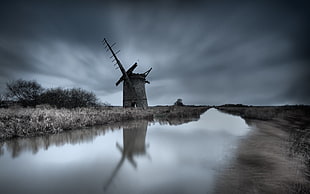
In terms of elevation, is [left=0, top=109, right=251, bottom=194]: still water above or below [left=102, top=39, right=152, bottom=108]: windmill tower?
below

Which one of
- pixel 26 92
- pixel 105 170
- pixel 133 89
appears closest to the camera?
pixel 105 170

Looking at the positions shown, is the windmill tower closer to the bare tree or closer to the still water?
the bare tree

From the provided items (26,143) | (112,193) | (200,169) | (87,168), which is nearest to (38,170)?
(87,168)

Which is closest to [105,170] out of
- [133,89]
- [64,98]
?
[64,98]

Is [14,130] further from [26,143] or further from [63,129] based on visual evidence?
[63,129]

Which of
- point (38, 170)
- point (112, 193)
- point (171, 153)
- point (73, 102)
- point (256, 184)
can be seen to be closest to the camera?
point (112, 193)

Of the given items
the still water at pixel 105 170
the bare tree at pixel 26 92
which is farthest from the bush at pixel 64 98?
the still water at pixel 105 170

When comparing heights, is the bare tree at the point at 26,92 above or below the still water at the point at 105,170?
above

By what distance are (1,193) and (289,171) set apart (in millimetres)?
4336

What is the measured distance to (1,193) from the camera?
1877 millimetres

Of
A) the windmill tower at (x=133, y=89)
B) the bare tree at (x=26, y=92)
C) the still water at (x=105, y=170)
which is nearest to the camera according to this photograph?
the still water at (x=105, y=170)

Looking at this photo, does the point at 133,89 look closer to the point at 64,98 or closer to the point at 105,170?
the point at 64,98

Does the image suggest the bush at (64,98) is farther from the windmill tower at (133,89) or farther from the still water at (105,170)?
the still water at (105,170)

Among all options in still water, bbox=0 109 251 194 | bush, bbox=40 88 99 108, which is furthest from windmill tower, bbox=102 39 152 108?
still water, bbox=0 109 251 194
